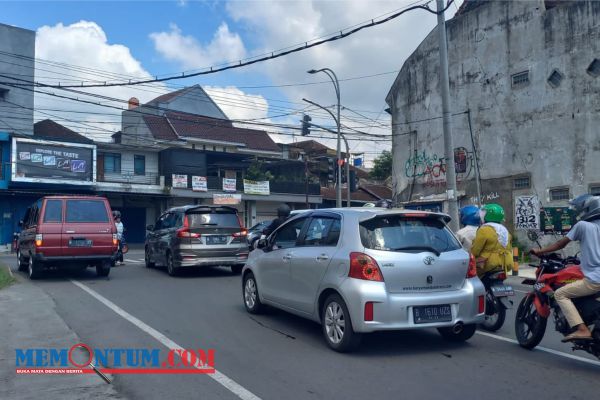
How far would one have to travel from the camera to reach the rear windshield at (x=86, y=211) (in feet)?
42.3

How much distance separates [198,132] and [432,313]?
3815 cm

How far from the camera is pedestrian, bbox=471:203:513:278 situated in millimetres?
7586

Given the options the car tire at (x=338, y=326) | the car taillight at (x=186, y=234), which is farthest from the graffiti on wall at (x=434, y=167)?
the car tire at (x=338, y=326)

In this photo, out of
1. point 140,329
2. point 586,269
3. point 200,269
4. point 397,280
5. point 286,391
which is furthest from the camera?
point 200,269

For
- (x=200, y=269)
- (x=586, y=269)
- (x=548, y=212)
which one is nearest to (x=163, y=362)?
(x=586, y=269)

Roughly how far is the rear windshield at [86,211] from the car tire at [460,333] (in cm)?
894

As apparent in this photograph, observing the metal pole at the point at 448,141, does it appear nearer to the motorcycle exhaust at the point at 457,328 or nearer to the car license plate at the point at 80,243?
the motorcycle exhaust at the point at 457,328

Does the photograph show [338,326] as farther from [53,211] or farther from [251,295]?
[53,211]

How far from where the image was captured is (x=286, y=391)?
511 centimetres

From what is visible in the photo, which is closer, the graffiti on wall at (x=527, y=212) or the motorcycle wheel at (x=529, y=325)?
the motorcycle wheel at (x=529, y=325)

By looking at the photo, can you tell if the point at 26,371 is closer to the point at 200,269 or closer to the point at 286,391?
the point at 286,391

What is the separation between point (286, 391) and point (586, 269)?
3322mm

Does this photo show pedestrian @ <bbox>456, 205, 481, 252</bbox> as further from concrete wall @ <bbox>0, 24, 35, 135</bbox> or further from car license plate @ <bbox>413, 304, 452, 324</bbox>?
concrete wall @ <bbox>0, 24, 35, 135</bbox>

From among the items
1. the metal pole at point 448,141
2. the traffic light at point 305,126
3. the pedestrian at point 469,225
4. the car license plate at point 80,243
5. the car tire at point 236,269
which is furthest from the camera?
the traffic light at point 305,126
